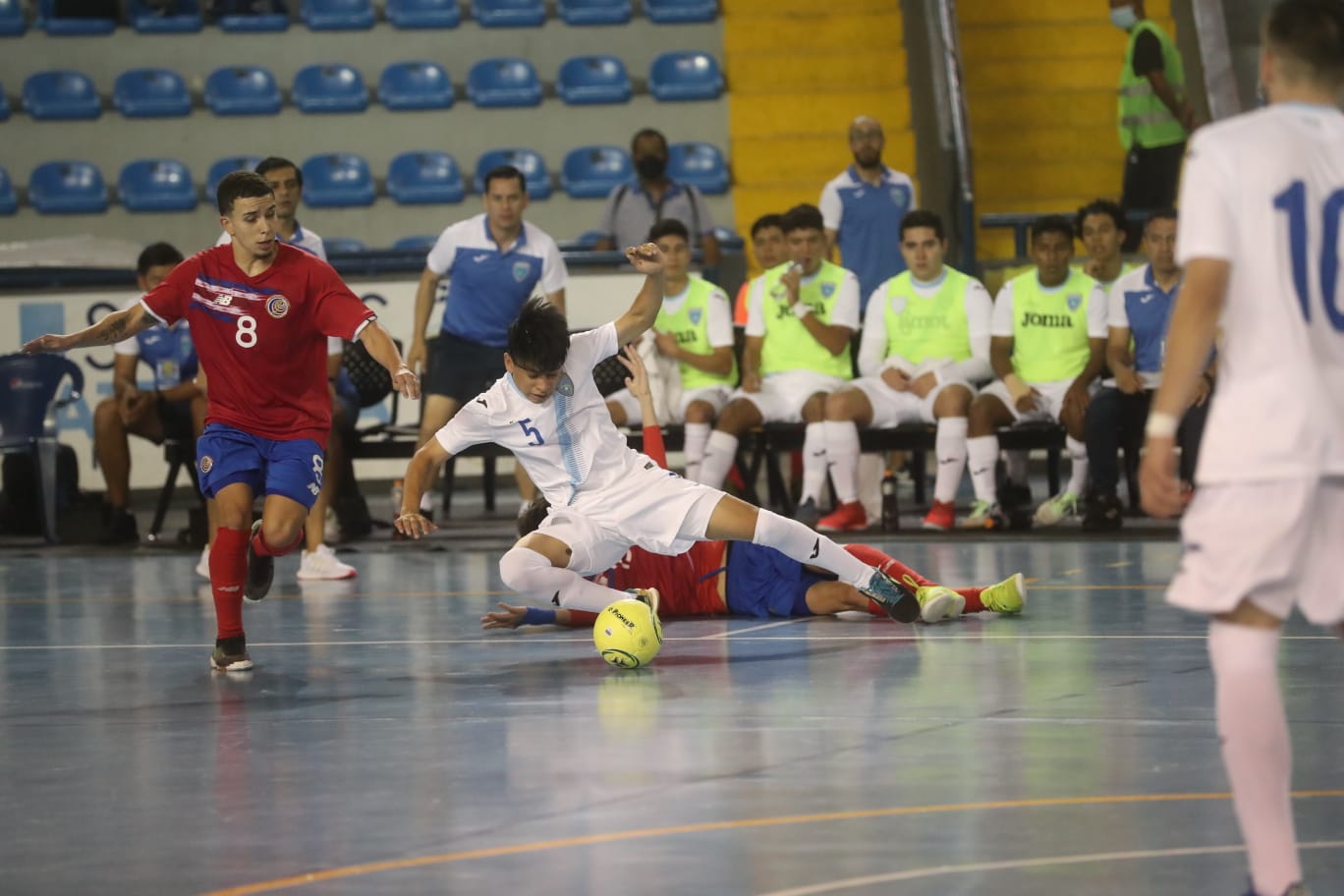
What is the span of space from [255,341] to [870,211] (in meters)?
6.87

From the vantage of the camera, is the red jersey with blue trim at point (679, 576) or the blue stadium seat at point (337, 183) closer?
the red jersey with blue trim at point (679, 576)

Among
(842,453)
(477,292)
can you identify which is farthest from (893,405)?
(477,292)

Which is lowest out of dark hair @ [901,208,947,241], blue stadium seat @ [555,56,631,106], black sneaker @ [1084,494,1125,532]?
black sneaker @ [1084,494,1125,532]

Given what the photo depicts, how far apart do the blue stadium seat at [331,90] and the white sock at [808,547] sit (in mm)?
11272

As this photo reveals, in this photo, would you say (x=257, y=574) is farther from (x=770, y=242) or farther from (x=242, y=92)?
(x=242, y=92)

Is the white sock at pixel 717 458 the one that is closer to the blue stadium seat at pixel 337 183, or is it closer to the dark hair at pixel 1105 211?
the dark hair at pixel 1105 211

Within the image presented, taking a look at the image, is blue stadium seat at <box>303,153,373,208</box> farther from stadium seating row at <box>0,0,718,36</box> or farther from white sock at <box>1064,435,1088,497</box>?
white sock at <box>1064,435,1088,497</box>

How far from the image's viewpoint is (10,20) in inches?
709

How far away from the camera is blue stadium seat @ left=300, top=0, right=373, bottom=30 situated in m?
18.0

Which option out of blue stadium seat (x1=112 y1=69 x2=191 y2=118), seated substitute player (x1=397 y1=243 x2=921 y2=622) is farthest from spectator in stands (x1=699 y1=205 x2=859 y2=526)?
blue stadium seat (x1=112 y1=69 x2=191 y2=118)

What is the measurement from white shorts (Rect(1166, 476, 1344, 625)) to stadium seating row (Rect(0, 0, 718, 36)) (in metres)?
14.9

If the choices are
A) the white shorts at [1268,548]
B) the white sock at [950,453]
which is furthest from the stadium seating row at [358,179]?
the white shorts at [1268,548]

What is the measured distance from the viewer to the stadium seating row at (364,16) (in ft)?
59.0

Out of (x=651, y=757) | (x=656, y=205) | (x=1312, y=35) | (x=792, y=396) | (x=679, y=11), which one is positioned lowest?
(x=651, y=757)
